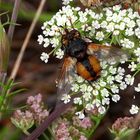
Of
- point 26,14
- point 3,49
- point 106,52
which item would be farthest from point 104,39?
point 26,14

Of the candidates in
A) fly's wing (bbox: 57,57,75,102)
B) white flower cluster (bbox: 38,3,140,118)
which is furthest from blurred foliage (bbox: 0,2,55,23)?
fly's wing (bbox: 57,57,75,102)

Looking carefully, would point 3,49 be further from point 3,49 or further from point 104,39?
point 104,39

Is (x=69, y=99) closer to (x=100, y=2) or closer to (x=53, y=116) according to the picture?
(x=53, y=116)

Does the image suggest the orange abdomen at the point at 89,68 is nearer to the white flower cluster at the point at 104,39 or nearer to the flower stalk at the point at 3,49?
the white flower cluster at the point at 104,39

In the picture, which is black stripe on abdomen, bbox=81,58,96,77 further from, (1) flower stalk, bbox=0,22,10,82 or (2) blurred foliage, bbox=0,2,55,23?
(2) blurred foliage, bbox=0,2,55,23

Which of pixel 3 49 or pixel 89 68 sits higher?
pixel 3 49
